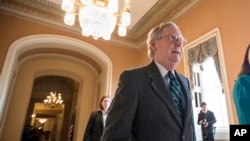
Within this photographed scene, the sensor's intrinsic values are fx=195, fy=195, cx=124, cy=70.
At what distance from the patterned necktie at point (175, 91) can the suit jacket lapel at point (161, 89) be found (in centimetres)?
6

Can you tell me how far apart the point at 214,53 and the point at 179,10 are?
1.43m

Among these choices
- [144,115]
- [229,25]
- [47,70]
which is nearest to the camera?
[144,115]

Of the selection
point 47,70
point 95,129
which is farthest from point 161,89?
point 47,70

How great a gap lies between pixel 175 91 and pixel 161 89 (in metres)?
0.13

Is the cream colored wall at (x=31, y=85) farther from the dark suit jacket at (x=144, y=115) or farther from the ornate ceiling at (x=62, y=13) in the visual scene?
the dark suit jacket at (x=144, y=115)

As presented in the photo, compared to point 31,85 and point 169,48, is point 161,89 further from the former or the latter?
point 31,85

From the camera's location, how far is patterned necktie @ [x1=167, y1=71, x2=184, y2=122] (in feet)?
3.53

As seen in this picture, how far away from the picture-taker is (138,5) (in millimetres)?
4430

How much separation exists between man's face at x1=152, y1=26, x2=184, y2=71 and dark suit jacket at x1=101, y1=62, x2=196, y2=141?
0.19 m

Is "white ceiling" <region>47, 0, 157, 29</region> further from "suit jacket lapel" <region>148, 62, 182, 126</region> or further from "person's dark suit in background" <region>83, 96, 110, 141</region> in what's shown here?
"suit jacket lapel" <region>148, 62, 182, 126</region>

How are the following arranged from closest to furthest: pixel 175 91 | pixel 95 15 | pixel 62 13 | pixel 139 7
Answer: pixel 175 91 < pixel 95 15 < pixel 139 7 < pixel 62 13

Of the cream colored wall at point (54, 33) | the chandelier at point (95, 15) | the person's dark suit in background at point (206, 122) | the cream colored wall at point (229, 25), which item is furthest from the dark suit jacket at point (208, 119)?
the cream colored wall at point (54, 33)

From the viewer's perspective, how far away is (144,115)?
3.22 ft

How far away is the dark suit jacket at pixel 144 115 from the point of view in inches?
36.6
